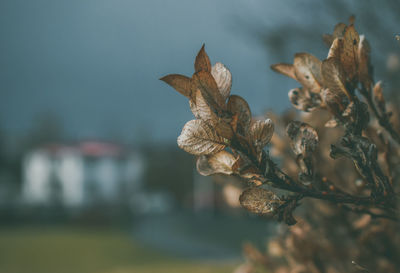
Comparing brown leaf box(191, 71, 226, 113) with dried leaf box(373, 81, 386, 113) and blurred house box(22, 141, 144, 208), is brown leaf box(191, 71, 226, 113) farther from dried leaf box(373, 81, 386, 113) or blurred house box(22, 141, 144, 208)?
blurred house box(22, 141, 144, 208)

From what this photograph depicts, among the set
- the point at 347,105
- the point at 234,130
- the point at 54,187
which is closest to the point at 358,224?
the point at 347,105

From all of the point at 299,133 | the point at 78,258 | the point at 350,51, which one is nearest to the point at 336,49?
the point at 350,51

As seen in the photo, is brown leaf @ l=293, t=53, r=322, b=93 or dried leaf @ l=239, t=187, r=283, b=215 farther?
brown leaf @ l=293, t=53, r=322, b=93

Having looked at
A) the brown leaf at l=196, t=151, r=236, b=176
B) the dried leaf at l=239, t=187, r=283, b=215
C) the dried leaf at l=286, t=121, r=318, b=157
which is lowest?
the dried leaf at l=239, t=187, r=283, b=215

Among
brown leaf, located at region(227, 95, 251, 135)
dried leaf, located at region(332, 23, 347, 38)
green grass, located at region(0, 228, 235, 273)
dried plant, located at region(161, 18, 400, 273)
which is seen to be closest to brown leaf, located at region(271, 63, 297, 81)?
dried plant, located at region(161, 18, 400, 273)

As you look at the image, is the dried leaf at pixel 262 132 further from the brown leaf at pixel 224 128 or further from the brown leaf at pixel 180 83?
the brown leaf at pixel 180 83

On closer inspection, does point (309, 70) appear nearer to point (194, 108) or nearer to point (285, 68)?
point (285, 68)
